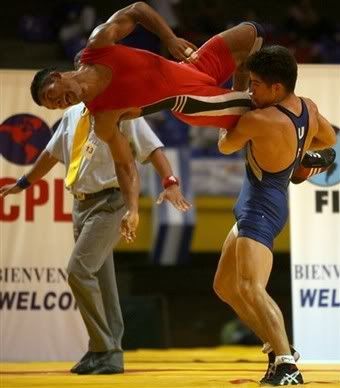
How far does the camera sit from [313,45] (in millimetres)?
11062

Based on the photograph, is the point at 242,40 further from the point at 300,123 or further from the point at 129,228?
the point at 129,228

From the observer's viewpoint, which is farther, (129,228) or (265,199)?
(265,199)

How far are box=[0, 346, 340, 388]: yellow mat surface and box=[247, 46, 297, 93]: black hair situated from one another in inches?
56.1

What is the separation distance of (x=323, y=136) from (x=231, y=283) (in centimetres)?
87

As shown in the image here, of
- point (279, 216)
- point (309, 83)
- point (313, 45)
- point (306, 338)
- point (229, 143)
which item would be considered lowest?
point (306, 338)

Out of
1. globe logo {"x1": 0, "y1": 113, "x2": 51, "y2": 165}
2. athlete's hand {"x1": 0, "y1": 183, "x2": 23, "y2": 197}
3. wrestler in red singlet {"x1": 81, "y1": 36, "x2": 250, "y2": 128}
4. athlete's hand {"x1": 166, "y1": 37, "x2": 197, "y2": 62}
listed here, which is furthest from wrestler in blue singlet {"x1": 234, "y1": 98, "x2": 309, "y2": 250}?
globe logo {"x1": 0, "y1": 113, "x2": 51, "y2": 165}

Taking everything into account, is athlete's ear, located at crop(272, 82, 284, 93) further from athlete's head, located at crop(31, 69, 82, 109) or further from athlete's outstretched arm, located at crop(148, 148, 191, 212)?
athlete's head, located at crop(31, 69, 82, 109)

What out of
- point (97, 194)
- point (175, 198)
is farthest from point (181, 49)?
point (97, 194)

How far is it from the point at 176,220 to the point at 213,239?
0.61 metres

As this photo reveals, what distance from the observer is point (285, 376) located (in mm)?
4652

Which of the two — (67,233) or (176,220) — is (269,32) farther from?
(67,233)

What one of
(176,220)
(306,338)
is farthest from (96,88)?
(176,220)

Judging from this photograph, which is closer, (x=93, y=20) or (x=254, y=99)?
(x=254, y=99)

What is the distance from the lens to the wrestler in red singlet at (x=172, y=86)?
15.7ft
